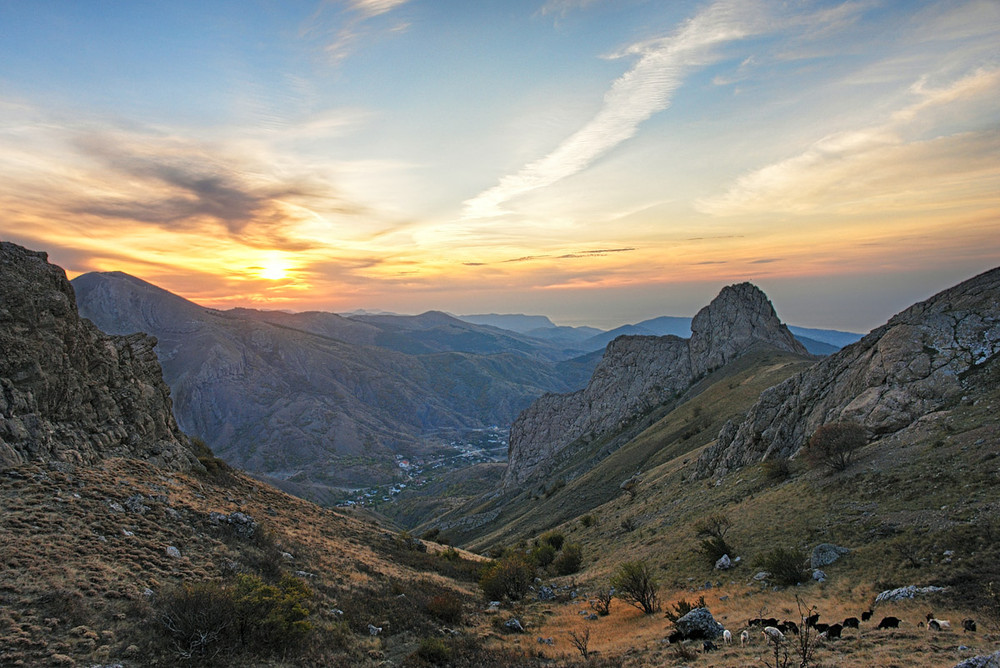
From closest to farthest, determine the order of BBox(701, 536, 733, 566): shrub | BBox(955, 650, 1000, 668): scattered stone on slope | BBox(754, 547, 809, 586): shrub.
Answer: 1. BBox(955, 650, 1000, 668): scattered stone on slope
2. BBox(754, 547, 809, 586): shrub
3. BBox(701, 536, 733, 566): shrub

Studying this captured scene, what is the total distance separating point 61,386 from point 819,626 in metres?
35.5

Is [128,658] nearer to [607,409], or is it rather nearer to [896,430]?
[896,430]

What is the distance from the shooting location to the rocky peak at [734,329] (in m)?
89.6

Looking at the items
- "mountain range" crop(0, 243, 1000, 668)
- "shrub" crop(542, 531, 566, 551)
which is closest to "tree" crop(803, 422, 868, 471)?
"mountain range" crop(0, 243, 1000, 668)

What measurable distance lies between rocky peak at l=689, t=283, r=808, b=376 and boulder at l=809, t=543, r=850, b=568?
7402 centimetres

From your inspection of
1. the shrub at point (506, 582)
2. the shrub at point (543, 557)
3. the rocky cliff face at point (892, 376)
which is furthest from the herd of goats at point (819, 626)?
the shrub at point (543, 557)

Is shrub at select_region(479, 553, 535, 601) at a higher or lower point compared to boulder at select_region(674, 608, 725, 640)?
lower

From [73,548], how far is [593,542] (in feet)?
119

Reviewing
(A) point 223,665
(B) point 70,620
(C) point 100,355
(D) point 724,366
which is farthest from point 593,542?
(D) point 724,366

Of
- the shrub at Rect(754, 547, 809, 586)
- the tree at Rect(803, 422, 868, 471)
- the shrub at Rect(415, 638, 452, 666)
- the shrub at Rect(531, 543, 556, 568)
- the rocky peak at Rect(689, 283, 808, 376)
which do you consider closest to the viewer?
the shrub at Rect(415, 638, 452, 666)

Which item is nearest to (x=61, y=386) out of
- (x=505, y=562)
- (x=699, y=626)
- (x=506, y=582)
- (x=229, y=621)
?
(x=229, y=621)

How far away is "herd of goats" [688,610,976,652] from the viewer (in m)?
12.0

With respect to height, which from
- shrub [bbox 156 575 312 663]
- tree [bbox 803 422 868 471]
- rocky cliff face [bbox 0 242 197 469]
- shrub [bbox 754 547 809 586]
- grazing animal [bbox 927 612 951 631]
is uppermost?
rocky cliff face [bbox 0 242 197 469]

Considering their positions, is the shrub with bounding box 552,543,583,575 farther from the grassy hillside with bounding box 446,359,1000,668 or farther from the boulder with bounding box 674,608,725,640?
the boulder with bounding box 674,608,725,640
